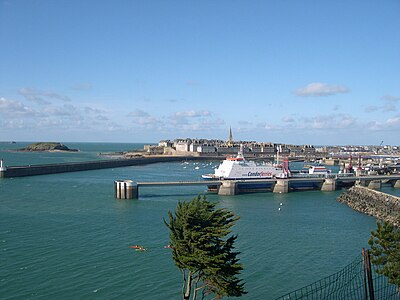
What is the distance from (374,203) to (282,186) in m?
13.5

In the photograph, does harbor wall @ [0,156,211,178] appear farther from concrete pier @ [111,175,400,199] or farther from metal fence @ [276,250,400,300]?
metal fence @ [276,250,400,300]

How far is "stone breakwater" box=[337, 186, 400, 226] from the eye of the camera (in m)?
34.2

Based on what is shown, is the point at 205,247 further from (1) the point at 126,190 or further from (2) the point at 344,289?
(1) the point at 126,190

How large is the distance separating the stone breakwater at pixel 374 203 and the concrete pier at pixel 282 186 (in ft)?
23.2

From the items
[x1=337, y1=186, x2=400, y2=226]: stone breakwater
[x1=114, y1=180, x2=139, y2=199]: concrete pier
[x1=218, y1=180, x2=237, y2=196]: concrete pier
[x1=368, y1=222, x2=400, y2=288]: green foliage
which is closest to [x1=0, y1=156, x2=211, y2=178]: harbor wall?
[x1=114, y1=180, x2=139, y2=199]: concrete pier

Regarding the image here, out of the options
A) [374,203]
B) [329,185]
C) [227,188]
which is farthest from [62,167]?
[374,203]

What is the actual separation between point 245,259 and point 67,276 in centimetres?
922

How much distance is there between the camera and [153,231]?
2820 centimetres

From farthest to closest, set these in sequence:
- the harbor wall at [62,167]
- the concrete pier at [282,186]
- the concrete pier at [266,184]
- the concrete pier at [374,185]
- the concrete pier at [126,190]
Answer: the harbor wall at [62,167], the concrete pier at [374,185], the concrete pier at [282,186], the concrete pier at [266,184], the concrete pier at [126,190]

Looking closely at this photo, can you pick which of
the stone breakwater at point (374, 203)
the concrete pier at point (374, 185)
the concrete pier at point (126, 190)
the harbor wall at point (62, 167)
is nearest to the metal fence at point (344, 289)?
the stone breakwater at point (374, 203)

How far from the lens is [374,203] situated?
127ft

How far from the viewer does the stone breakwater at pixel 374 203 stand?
34225mm

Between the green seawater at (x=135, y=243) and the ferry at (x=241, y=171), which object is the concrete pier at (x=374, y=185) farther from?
the green seawater at (x=135, y=243)

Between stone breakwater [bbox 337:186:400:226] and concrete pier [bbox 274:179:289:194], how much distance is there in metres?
7.08
